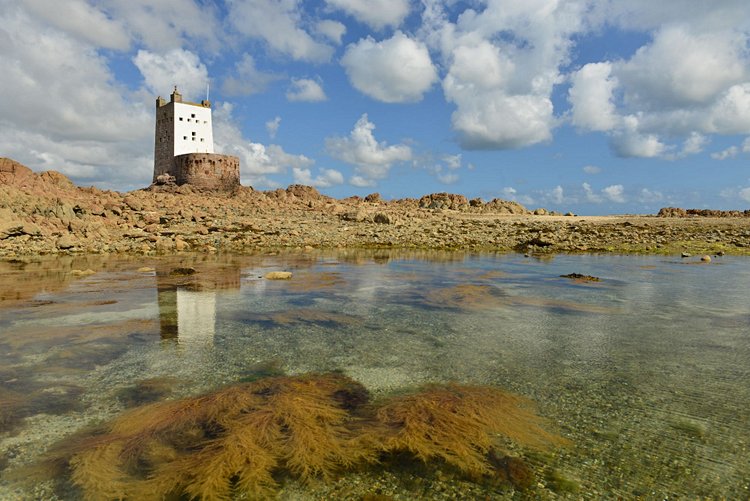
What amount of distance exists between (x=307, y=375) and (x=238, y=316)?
3409 mm

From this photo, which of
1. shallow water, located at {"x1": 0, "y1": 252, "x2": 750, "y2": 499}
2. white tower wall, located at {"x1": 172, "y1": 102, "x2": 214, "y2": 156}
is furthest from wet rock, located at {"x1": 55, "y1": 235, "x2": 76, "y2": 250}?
white tower wall, located at {"x1": 172, "y1": 102, "x2": 214, "y2": 156}

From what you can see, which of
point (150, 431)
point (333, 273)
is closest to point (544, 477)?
point (150, 431)

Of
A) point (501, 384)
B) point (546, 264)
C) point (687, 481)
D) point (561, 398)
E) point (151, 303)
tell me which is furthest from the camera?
point (546, 264)

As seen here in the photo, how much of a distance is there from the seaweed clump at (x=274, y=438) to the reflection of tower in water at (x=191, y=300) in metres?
2.59

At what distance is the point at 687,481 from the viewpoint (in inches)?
130

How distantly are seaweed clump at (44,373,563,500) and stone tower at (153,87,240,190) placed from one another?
41.2m

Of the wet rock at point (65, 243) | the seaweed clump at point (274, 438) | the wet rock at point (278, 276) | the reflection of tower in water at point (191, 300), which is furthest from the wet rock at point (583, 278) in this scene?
the wet rock at point (65, 243)

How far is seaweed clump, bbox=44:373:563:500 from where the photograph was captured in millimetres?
3320

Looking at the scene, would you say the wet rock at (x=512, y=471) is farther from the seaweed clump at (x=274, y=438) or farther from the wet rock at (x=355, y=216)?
the wet rock at (x=355, y=216)

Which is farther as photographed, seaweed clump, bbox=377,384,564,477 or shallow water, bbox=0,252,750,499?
seaweed clump, bbox=377,384,564,477

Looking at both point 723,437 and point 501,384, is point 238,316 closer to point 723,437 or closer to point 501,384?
point 501,384

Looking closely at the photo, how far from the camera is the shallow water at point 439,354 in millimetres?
3482

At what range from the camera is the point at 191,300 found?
9656 mm

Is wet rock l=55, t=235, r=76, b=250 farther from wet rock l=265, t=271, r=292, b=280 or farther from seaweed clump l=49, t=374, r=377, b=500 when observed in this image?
seaweed clump l=49, t=374, r=377, b=500
